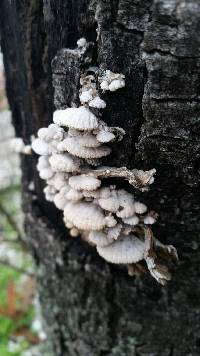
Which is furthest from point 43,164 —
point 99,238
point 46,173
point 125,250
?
point 125,250

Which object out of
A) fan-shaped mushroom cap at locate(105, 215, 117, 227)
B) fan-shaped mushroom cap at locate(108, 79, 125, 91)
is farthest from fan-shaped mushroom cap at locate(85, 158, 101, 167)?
fan-shaped mushroom cap at locate(108, 79, 125, 91)

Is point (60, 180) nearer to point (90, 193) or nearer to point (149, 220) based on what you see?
point (90, 193)

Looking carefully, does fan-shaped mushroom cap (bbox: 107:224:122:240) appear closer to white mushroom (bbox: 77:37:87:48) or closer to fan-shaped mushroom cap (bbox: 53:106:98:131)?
fan-shaped mushroom cap (bbox: 53:106:98:131)

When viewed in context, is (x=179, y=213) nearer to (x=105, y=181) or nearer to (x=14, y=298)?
(x=105, y=181)

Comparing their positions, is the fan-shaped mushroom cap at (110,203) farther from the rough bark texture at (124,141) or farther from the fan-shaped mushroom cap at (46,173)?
the fan-shaped mushroom cap at (46,173)

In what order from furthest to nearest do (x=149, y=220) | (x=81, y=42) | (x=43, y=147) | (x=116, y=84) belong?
A: (x=43, y=147), (x=149, y=220), (x=81, y=42), (x=116, y=84)

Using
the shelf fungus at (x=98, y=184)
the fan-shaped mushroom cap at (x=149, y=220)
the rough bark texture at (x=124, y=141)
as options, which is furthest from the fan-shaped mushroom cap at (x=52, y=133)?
the fan-shaped mushroom cap at (x=149, y=220)
